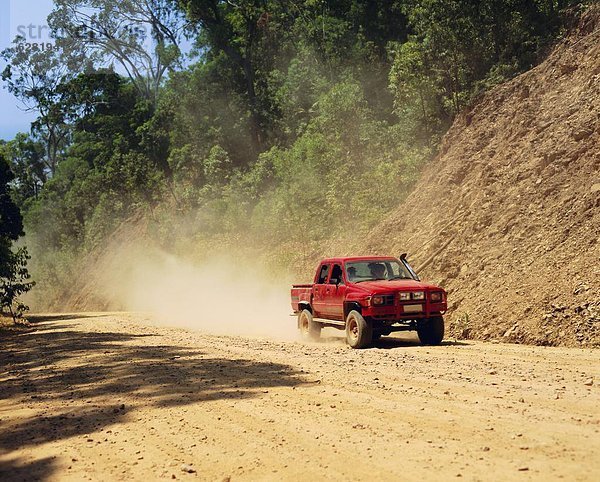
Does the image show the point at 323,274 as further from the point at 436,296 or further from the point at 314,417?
the point at 314,417

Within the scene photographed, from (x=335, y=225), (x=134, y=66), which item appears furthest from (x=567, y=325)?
(x=134, y=66)

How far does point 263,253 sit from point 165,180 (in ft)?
73.3

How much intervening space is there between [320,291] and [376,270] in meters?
1.43

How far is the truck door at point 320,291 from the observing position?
15.5 m

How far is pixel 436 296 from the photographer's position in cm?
1385

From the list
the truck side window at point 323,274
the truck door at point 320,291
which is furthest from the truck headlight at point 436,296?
the truck side window at point 323,274

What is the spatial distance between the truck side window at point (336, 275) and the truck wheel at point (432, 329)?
205 cm

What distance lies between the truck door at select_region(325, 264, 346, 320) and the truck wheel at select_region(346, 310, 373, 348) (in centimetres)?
50

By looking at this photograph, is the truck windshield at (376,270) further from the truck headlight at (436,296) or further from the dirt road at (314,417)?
the dirt road at (314,417)

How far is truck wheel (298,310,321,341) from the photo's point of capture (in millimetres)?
16070

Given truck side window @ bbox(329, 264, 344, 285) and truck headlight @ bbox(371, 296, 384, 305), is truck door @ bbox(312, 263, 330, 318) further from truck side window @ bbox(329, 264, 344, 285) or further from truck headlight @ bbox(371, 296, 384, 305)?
truck headlight @ bbox(371, 296, 384, 305)

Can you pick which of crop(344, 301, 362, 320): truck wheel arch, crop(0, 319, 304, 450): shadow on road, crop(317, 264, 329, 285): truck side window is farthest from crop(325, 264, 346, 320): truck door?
crop(0, 319, 304, 450): shadow on road

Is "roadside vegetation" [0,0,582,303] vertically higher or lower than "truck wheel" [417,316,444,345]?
higher

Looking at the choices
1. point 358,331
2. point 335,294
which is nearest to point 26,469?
point 358,331
